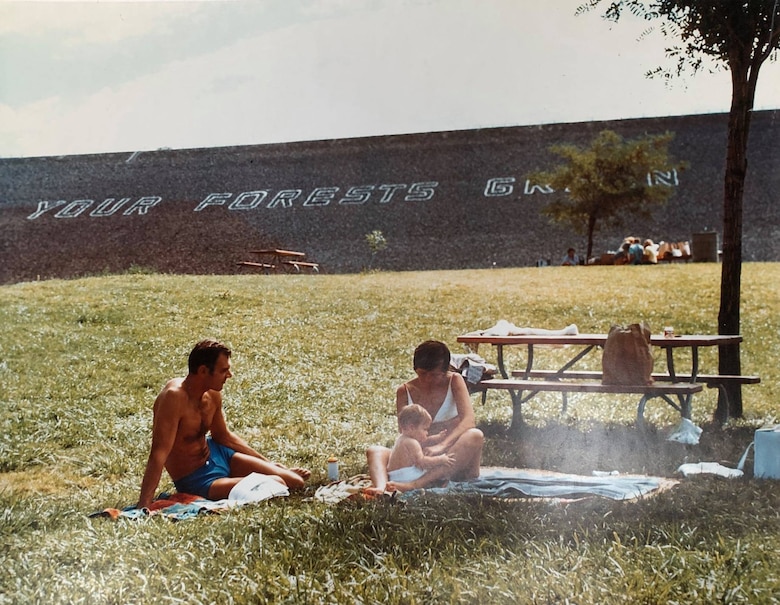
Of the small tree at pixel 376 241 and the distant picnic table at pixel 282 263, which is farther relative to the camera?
the small tree at pixel 376 241

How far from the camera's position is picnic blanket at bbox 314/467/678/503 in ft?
10.9

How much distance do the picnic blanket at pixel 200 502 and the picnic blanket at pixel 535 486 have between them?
0.21 metres

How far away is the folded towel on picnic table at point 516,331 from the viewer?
161 inches

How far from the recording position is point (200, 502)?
3449mm

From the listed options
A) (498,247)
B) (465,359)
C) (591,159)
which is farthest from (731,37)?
(465,359)

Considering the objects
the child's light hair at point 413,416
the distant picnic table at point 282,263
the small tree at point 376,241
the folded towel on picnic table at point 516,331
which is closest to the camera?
the child's light hair at point 413,416

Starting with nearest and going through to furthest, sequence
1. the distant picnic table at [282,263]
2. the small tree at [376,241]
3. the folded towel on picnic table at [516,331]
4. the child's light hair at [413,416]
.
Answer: the child's light hair at [413,416] < the folded towel on picnic table at [516,331] < the distant picnic table at [282,263] < the small tree at [376,241]

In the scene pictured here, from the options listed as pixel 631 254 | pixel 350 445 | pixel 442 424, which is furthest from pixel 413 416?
pixel 631 254

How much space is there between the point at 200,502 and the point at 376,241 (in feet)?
5.47

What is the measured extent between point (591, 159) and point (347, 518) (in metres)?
2.14

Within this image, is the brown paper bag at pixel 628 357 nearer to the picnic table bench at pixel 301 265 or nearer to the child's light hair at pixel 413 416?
the child's light hair at pixel 413 416

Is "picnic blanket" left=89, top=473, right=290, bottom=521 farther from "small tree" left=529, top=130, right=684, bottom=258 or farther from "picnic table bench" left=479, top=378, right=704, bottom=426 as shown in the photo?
"small tree" left=529, top=130, right=684, bottom=258

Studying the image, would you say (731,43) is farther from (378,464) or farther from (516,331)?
(378,464)

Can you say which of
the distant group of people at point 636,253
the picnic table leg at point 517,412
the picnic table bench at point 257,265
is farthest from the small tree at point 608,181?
the picnic table bench at point 257,265
